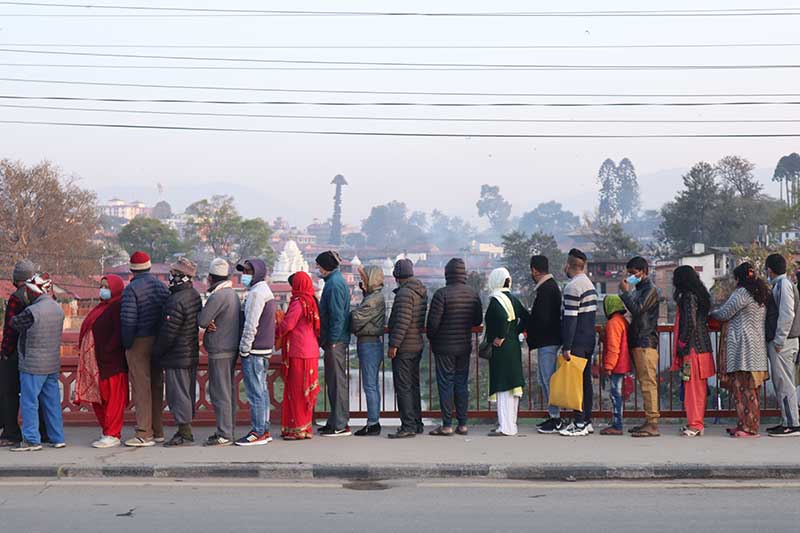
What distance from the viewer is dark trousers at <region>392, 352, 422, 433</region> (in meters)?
10.3

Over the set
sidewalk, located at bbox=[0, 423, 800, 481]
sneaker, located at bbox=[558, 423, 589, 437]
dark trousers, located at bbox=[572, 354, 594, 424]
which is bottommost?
sidewalk, located at bbox=[0, 423, 800, 481]

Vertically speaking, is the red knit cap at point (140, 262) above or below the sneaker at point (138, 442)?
above

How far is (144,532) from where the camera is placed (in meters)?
6.75

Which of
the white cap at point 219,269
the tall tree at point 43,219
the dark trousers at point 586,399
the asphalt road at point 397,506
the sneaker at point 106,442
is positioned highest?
the tall tree at point 43,219

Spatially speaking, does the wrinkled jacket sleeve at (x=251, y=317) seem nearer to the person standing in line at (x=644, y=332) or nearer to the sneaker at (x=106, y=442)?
the sneaker at (x=106, y=442)

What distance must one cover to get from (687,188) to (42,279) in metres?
96.7

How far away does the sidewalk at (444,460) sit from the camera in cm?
865

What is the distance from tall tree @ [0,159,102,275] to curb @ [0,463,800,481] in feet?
195

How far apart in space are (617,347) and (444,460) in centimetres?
238

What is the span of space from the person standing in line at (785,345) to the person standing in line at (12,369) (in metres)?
7.63

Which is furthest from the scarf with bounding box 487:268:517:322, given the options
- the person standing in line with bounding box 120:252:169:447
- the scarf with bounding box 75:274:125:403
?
the scarf with bounding box 75:274:125:403

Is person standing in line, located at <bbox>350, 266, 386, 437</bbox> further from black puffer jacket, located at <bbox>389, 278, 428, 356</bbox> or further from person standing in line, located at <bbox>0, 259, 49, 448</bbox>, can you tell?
person standing in line, located at <bbox>0, 259, 49, 448</bbox>

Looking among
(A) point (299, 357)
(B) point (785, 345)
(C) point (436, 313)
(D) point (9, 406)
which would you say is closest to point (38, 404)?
(D) point (9, 406)

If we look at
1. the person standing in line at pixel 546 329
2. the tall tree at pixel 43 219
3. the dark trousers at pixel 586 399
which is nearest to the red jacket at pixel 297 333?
the person standing in line at pixel 546 329
